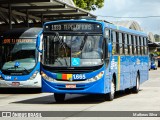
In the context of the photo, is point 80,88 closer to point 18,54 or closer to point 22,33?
point 18,54

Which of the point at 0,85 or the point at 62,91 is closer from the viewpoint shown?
the point at 62,91

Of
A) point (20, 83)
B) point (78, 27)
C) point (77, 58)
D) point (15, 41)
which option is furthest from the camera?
point (15, 41)

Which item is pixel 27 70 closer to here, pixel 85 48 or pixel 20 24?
pixel 85 48

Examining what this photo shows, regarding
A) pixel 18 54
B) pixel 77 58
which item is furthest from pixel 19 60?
pixel 77 58

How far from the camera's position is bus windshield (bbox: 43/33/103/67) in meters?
17.6

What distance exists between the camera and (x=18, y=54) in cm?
2425

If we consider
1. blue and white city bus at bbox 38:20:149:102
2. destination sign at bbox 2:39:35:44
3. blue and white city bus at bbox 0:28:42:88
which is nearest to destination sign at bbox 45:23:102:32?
blue and white city bus at bbox 38:20:149:102

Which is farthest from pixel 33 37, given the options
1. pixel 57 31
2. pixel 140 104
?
pixel 140 104

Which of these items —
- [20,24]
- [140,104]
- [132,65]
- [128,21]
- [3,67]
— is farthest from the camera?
[128,21]

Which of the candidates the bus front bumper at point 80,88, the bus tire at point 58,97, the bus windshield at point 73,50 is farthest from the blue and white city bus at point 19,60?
the bus front bumper at point 80,88

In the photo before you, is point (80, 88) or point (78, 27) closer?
point (80, 88)

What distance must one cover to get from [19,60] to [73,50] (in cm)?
689

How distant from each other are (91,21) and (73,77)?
6.25 feet

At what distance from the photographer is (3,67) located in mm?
24172
